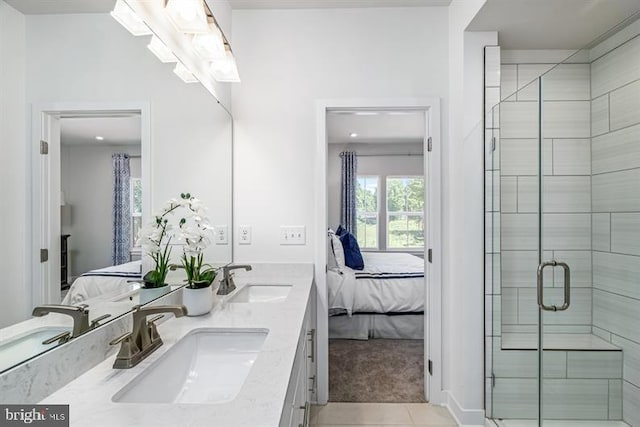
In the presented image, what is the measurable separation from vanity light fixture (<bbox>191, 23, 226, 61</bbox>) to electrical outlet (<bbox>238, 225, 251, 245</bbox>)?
106 cm

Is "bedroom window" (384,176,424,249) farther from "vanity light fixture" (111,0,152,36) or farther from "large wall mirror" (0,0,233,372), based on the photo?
"vanity light fixture" (111,0,152,36)

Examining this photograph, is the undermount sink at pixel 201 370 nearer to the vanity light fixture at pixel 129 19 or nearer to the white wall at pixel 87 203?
the white wall at pixel 87 203

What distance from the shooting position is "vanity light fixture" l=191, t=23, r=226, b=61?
1.58 metres

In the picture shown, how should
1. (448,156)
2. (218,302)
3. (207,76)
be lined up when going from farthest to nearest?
(448,156), (207,76), (218,302)

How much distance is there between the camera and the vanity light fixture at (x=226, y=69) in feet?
5.72

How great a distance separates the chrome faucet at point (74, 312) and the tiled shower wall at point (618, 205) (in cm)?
246

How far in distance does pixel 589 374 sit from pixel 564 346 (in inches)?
8.9

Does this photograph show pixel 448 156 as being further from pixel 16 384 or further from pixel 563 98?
pixel 16 384

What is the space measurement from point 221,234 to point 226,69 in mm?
976

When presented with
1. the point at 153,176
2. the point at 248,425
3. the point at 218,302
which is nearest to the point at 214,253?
the point at 218,302

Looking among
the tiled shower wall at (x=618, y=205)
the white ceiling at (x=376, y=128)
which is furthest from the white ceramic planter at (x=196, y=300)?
the white ceiling at (x=376, y=128)

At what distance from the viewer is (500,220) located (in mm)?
1940

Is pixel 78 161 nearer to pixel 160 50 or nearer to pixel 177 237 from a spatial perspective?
pixel 177 237

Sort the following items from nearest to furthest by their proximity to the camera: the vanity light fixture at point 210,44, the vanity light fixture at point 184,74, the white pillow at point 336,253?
the vanity light fixture at point 184,74 < the vanity light fixture at point 210,44 < the white pillow at point 336,253
